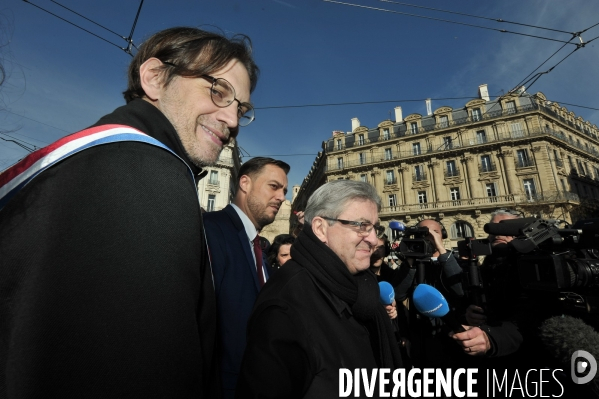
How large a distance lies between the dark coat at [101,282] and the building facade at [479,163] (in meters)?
29.7

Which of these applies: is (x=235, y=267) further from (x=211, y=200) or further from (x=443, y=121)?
(x=443, y=121)

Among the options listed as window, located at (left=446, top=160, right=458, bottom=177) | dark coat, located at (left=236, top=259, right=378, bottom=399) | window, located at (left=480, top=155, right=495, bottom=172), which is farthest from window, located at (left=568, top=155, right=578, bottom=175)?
dark coat, located at (left=236, top=259, right=378, bottom=399)

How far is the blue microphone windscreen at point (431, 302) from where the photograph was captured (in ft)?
7.86

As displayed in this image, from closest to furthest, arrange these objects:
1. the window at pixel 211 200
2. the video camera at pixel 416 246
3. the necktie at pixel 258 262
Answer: the necktie at pixel 258 262 → the video camera at pixel 416 246 → the window at pixel 211 200

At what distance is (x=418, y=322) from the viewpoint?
3.69 meters

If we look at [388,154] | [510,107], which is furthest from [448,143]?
[510,107]

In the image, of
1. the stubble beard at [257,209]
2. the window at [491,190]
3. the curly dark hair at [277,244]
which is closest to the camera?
the stubble beard at [257,209]

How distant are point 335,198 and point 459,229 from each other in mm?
30041

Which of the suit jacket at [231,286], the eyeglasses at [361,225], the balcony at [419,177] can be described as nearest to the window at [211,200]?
the balcony at [419,177]

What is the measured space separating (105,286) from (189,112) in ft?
2.65

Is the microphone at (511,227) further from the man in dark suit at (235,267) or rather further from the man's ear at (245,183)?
the man's ear at (245,183)

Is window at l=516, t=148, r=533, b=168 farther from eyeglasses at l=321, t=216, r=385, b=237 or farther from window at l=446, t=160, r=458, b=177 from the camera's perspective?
eyeglasses at l=321, t=216, r=385, b=237

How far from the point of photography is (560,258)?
2014 millimetres

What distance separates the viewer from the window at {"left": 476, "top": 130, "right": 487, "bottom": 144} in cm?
2933
